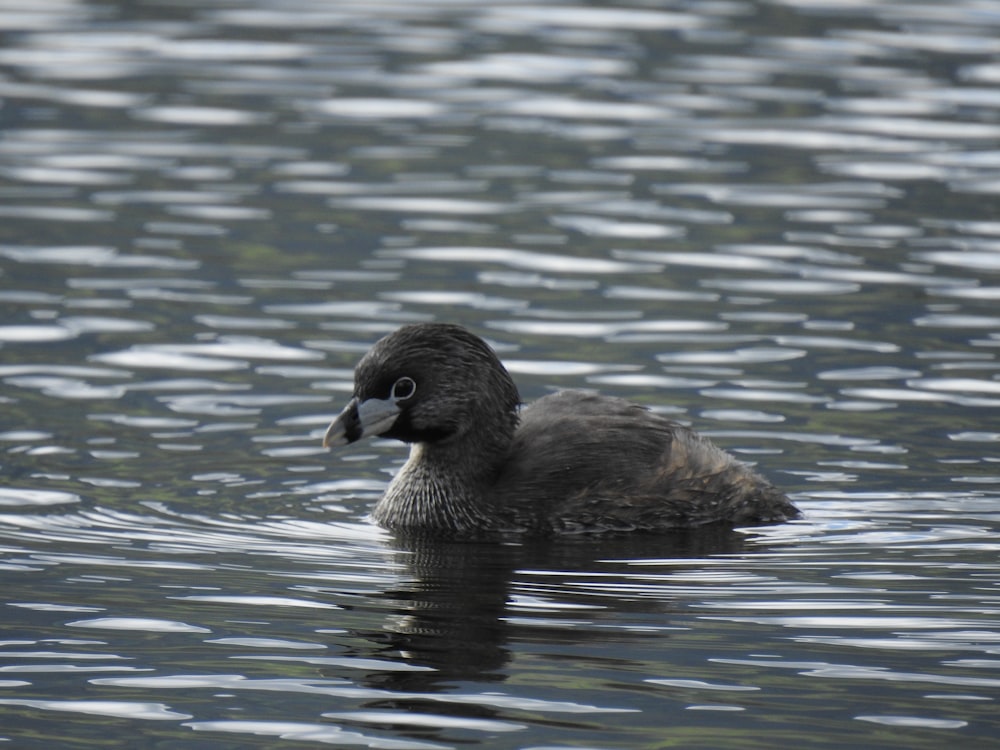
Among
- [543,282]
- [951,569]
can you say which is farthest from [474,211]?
[951,569]

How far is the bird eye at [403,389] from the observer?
452 inches

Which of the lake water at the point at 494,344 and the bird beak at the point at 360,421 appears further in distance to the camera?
the bird beak at the point at 360,421

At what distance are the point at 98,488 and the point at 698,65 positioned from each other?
43.4 feet

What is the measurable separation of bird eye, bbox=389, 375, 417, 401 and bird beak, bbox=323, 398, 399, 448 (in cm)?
4

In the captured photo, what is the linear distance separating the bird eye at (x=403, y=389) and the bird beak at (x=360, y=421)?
0.04m

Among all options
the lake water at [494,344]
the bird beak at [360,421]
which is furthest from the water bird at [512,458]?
the lake water at [494,344]

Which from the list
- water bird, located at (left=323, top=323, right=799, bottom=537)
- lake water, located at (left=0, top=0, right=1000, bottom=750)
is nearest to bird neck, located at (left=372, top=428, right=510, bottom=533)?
water bird, located at (left=323, top=323, right=799, bottom=537)

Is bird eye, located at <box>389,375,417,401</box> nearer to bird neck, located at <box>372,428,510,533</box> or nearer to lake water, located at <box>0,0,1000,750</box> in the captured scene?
bird neck, located at <box>372,428,510,533</box>

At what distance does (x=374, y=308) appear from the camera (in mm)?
15547

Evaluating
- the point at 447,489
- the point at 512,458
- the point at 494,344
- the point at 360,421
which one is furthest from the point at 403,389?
the point at 494,344

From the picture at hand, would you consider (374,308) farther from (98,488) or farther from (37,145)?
(37,145)

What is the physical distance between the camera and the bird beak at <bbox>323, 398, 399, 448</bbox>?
1130 centimetres

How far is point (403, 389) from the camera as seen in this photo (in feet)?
37.8

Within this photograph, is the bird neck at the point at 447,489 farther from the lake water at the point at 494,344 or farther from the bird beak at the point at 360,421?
the bird beak at the point at 360,421
